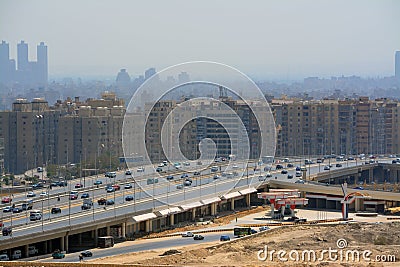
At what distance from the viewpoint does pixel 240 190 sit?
65.6ft

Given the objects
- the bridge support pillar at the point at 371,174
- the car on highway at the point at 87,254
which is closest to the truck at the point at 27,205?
the car on highway at the point at 87,254

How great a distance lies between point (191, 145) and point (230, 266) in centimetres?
1156

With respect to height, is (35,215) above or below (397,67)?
below

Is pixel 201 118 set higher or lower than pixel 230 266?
higher

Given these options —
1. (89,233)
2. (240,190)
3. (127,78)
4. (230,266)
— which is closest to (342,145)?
(240,190)

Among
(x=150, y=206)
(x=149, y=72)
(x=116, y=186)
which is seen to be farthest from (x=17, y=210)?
(x=149, y=72)

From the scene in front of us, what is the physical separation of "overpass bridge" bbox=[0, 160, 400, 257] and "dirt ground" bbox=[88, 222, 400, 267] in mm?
1337

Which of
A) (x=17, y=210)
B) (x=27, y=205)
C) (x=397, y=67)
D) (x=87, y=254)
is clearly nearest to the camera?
(x=87, y=254)

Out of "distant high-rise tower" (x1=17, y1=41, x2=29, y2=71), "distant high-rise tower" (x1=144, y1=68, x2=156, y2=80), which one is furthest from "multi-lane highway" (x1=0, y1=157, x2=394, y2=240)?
"distant high-rise tower" (x1=17, y1=41, x2=29, y2=71)

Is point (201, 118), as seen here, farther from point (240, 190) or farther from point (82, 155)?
point (82, 155)

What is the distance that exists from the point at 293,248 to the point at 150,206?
403 centimetres

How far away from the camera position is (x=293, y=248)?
44.1 ft

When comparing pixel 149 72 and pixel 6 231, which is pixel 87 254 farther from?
pixel 149 72

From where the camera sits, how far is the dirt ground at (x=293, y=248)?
1234 centimetres
